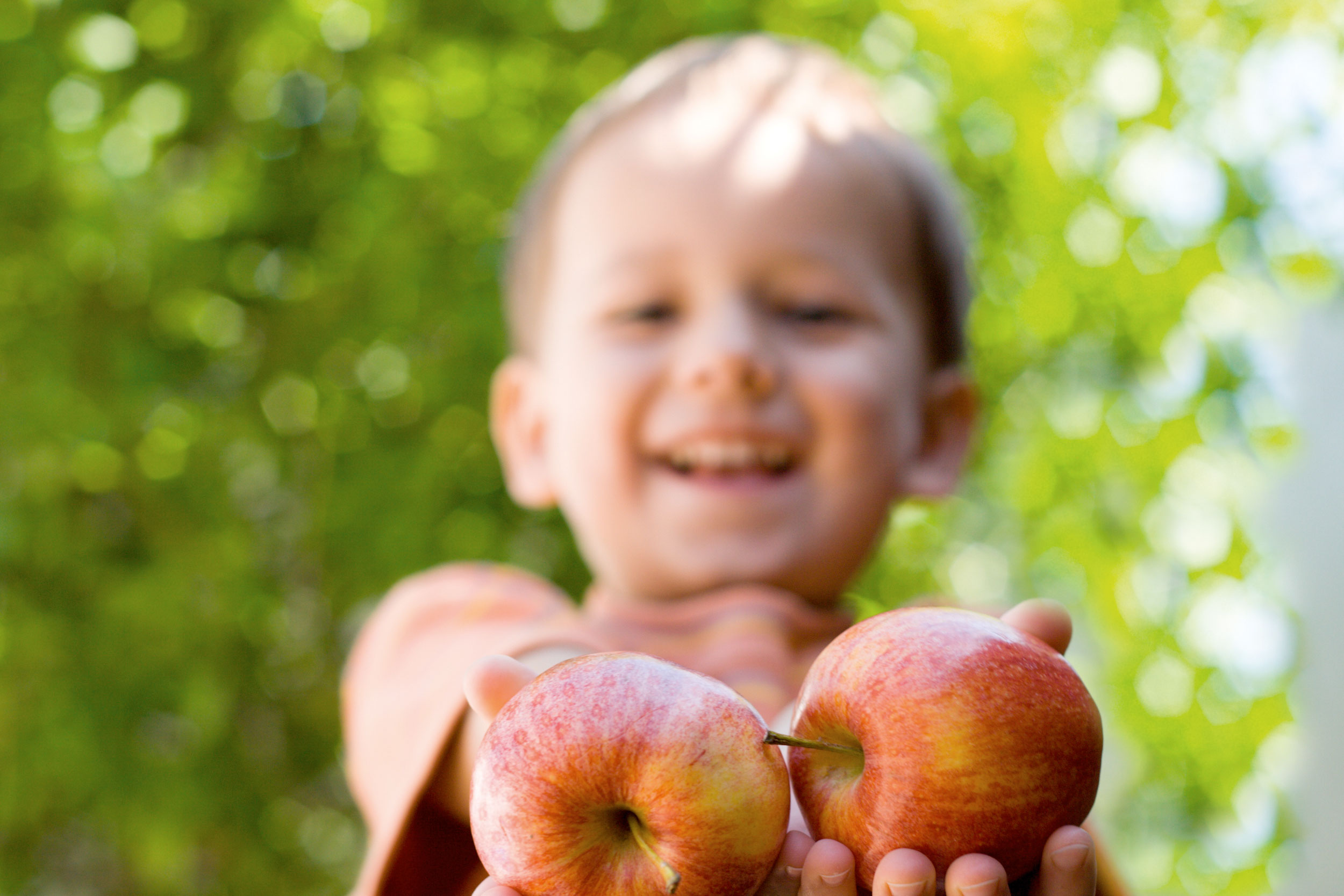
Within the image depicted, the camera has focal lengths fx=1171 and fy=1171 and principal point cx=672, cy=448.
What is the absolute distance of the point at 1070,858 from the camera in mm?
599

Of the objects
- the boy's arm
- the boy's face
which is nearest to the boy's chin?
the boy's face

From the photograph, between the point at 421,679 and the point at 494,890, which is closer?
the point at 494,890

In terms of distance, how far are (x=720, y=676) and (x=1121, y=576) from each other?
113cm

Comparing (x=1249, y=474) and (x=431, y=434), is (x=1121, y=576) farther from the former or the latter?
(x=431, y=434)

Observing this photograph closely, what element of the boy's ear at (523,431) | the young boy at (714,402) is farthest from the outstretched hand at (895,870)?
the boy's ear at (523,431)

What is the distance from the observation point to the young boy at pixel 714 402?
3.67ft

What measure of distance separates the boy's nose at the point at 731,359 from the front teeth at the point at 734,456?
54 millimetres

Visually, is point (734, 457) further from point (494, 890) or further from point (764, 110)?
point (494, 890)

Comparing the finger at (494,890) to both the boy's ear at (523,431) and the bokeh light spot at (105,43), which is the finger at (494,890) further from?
the bokeh light spot at (105,43)

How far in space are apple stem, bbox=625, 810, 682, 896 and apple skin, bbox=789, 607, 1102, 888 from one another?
11cm

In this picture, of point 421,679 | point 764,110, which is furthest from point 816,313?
point 421,679

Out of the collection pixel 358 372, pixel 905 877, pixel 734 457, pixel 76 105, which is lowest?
pixel 358 372

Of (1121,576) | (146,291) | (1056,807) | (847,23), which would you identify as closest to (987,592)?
(1121,576)

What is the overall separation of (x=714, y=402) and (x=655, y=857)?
595 millimetres
